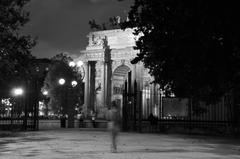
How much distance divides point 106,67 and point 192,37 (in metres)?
67.3

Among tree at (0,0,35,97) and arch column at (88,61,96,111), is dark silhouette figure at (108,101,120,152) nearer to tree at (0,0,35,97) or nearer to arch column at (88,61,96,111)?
tree at (0,0,35,97)

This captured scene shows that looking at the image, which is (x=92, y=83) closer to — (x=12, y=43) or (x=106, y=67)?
(x=106, y=67)

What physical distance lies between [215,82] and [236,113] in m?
15.9

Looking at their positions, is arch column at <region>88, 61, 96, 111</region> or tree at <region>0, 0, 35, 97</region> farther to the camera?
arch column at <region>88, 61, 96, 111</region>

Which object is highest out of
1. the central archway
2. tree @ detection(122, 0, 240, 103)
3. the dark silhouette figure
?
the central archway

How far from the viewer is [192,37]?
1458 centimetres

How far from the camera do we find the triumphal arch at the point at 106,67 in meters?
77.1

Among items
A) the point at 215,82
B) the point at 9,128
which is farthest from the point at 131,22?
the point at 9,128

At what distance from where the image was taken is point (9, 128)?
3130 centimetres

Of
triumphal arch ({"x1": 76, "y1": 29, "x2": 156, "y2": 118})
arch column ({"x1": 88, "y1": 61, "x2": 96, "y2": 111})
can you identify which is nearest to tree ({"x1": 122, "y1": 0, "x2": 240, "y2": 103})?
triumphal arch ({"x1": 76, "y1": 29, "x2": 156, "y2": 118})

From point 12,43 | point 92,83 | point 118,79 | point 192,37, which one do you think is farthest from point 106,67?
point 192,37

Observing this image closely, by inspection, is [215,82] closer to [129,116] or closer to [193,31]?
[193,31]

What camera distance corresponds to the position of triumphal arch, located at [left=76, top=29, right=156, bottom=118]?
77.1 metres

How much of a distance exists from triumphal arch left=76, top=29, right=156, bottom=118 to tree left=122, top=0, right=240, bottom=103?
5656 centimetres
